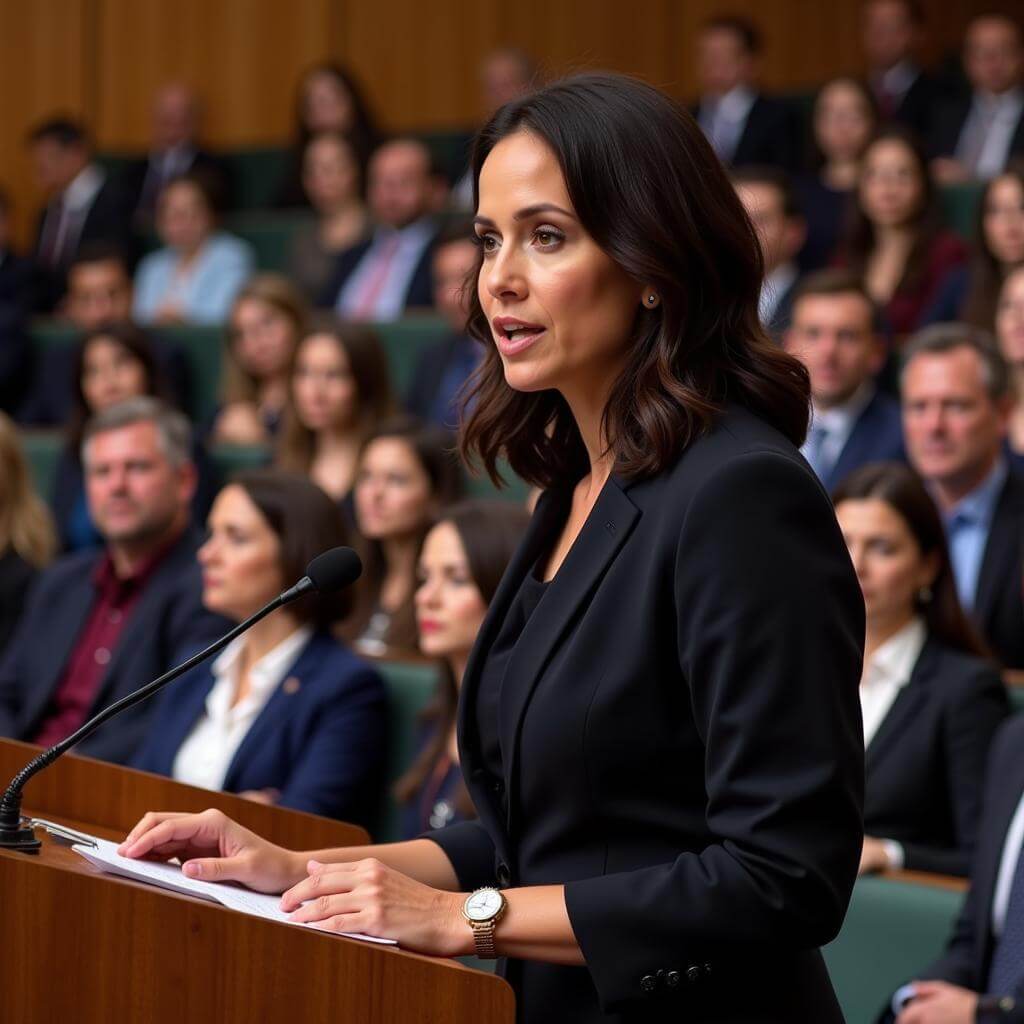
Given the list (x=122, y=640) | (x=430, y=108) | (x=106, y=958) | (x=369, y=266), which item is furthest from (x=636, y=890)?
(x=430, y=108)

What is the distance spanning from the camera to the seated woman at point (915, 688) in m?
1.90

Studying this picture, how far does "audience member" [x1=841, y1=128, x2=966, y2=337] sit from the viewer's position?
3502mm

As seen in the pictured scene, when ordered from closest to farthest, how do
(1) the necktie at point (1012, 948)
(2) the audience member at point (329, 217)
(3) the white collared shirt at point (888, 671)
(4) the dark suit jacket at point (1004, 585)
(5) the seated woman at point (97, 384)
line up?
1. (1) the necktie at point (1012, 948)
2. (3) the white collared shirt at point (888, 671)
3. (4) the dark suit jacket at point (1004, 585)
4. (5) the seated woman at point (97, 384)
5. (2) the audience member at point (329, 217)

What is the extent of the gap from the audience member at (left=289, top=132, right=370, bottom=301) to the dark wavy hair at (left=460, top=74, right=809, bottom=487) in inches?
143

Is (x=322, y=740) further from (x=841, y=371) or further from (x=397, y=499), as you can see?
(x=841, y=371)

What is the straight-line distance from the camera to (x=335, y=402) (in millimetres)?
3320

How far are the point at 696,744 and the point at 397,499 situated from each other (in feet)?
6.65

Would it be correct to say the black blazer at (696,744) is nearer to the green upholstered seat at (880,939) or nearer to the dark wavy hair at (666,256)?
the dark wavy hair at (666,256)

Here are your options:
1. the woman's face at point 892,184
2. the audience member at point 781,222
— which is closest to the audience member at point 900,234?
the woman's face at point 892,184

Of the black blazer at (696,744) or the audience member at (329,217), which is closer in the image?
the black blazer at (696,744)

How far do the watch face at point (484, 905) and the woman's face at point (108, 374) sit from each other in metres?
2.94

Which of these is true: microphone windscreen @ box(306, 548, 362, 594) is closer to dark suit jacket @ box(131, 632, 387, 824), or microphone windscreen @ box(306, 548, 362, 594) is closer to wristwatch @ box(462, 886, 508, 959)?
wristwatch @ box(462, 886, 508, 959)

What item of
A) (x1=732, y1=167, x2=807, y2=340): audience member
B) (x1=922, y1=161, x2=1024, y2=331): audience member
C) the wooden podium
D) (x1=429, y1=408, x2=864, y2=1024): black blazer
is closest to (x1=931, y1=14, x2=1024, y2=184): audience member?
(x1=732, y1=167, x2=807, y2=340): audience member

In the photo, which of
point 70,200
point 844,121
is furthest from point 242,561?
point 70,200
